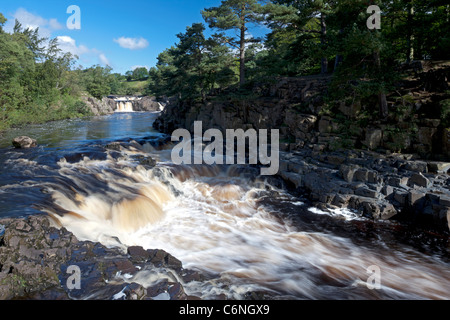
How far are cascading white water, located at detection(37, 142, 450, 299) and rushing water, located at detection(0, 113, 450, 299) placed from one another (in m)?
0.03

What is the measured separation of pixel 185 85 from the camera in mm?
24469

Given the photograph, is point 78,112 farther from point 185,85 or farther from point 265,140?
point 265,140

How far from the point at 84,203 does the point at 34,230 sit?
291 centimetres

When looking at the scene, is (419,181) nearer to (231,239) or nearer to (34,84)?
(231,239)

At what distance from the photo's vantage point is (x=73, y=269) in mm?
4098

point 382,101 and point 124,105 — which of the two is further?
point 124,105

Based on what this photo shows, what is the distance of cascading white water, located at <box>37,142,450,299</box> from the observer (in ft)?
16.7

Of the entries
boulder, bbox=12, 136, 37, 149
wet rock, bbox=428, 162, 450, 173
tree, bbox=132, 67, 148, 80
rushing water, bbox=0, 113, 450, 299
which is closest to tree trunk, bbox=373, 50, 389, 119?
wet rock, bbox=428, 162, 450, 173

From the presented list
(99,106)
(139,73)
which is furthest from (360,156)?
(139,73)

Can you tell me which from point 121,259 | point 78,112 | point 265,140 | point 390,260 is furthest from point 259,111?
point 78,112

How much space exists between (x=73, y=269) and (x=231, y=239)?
4.04m

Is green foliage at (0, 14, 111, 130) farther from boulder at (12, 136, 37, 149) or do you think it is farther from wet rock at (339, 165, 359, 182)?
wet rock at (339, 165, 359, 182)

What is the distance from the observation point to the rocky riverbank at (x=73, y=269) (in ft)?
11.9

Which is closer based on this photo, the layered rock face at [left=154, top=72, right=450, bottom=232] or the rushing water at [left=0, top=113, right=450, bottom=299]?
the rushing water at [left=0, top=113, right=450, bottom=299]
